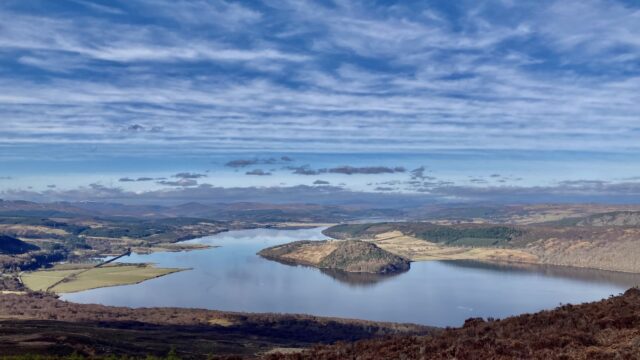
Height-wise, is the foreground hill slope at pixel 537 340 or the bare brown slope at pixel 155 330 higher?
the foreground hill slope at pixel 537 340

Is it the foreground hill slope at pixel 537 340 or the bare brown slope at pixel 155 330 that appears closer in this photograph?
the foreground hill slope at pixel 537 340

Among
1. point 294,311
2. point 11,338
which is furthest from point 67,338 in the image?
point 294,311

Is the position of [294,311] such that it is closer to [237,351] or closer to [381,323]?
[381,323]

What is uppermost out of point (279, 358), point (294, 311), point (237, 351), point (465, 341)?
point (465, 341)

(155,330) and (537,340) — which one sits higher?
(537,340)

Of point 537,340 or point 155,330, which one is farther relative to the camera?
point 155,330

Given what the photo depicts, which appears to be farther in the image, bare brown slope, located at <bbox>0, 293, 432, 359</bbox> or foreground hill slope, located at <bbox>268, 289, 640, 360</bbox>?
bare brown slope, located at <bbox>0, 293, 432, 359</bbox>

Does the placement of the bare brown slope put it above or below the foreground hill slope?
below

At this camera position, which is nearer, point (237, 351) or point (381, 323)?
point (237, 351)
